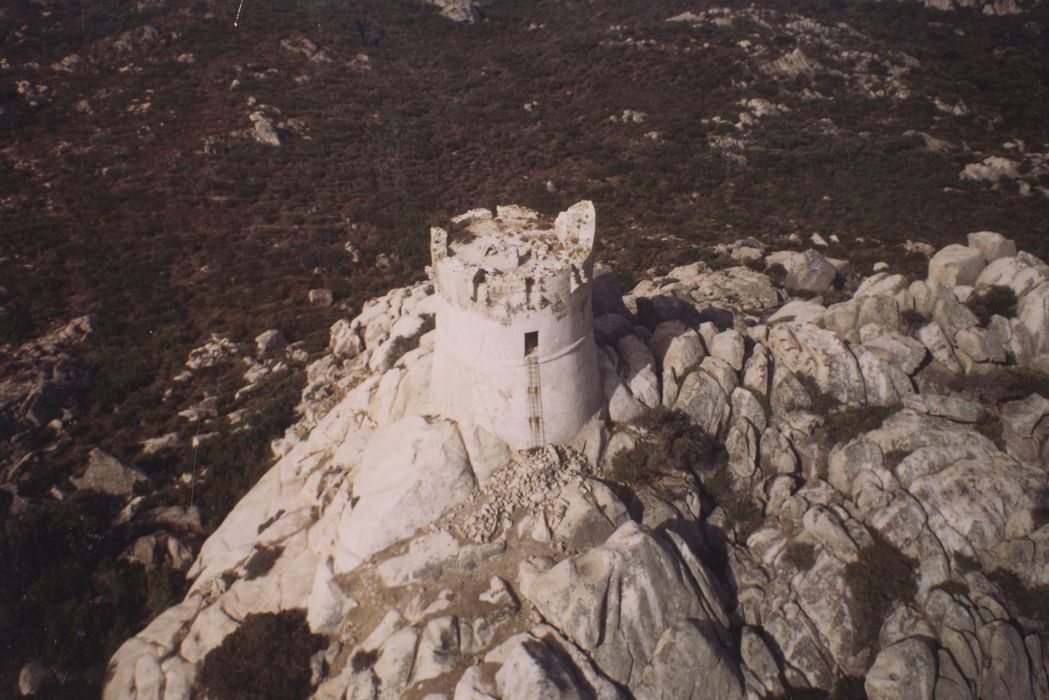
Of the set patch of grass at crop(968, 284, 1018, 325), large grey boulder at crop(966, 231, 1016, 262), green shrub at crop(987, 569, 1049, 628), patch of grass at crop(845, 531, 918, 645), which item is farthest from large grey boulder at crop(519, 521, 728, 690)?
large grey boulder at crop(966, 231, 1016, 262)

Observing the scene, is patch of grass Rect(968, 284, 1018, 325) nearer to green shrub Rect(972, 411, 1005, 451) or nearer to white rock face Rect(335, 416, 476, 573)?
green shrub Rect(972, 411, 1005, 451)

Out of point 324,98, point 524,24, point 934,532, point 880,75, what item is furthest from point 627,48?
point 934,532

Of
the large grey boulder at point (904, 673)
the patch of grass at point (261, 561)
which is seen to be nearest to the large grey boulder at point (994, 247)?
the large grey boulder at point (904, 673)

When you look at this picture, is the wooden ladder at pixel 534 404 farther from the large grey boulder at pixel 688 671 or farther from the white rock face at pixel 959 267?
the white rock face at pixel 959 267

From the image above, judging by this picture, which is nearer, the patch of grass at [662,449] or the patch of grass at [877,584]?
the patch of grass at [877,584]

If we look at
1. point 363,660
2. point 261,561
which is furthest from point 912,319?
point 261,561

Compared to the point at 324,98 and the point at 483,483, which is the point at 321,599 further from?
the point at 324,98
